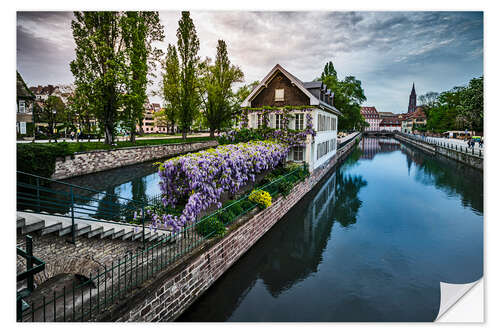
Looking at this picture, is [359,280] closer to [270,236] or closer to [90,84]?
[270,236]

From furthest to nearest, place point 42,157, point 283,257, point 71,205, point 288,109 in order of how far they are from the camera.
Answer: point 288,109, point 42,157, point 283,257, point 71,205

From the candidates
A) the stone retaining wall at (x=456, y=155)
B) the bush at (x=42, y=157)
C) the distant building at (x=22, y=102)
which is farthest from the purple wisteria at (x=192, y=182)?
the stone retaining wall at (x=456, y=155)

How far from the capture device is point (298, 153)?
1719cm

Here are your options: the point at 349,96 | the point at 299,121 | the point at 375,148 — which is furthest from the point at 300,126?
the point at 375,148

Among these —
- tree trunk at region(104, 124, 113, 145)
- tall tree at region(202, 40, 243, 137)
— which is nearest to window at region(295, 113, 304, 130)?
tree trunk at region(104, 124, 113, 145)

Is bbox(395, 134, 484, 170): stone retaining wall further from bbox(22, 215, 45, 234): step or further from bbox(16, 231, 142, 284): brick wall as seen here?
bbox(22, 215, 45, 234): step

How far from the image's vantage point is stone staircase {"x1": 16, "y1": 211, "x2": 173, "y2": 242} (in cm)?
422

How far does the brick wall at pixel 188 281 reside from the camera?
164 inches

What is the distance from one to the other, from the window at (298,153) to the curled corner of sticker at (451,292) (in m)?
11.0

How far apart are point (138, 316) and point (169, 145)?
25.4 meters

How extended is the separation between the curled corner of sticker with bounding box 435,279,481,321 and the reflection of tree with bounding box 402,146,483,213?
7.74 meters

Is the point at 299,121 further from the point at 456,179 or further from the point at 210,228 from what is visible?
the point at 456,179

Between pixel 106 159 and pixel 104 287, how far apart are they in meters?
17.1
